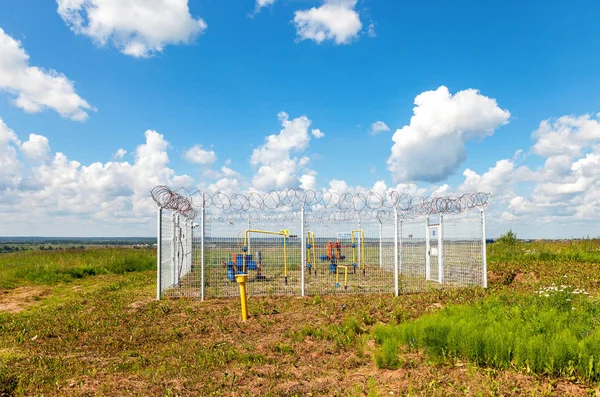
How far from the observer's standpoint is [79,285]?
1513 cm

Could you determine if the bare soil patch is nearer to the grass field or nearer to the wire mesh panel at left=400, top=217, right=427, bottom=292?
the grass field

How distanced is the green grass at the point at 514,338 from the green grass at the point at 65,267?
1433 centimetres

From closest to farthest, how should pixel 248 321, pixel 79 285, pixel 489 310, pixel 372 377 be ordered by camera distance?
pixel 372 377
pixel 489 310
pixel 248 321
pixel 79 285

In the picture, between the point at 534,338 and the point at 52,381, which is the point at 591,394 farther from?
the point at 52,381

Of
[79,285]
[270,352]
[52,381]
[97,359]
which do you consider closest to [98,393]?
[52,381]

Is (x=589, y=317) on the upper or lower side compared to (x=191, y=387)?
upper

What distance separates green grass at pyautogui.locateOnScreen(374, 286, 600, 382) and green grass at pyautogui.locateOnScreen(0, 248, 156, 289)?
14.3m

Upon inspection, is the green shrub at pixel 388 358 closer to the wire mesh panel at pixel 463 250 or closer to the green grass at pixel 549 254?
the wire mesh panel at pixel 463 250

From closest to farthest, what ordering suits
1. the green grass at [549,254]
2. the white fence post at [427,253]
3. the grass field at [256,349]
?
the grass field at [256,349] < the white fence post at [427,253] < the green grass at [549,254]

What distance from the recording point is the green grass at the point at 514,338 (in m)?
4.97

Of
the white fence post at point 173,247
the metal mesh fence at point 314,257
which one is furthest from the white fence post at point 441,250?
the white fence post at point 173,247

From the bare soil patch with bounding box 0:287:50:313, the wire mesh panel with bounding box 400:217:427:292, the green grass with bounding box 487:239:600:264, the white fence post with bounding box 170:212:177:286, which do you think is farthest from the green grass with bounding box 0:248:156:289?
the green grass with bounding box 487:239:600:264

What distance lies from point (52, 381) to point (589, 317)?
781 cm

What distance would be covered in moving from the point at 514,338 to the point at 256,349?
12.0 feet
